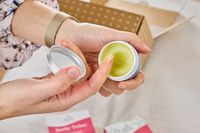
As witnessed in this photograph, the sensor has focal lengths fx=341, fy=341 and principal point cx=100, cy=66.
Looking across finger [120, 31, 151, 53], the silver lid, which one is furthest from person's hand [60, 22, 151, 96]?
the silver lid

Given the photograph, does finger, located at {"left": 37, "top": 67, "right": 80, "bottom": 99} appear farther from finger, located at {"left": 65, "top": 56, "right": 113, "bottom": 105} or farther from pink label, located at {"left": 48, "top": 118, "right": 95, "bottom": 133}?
pink label, located at {"left": 48, "top": 118, "right": 95, "bottom": 133}

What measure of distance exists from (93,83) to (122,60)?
0.23 ft

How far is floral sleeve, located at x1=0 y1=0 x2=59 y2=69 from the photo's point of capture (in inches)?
25.9

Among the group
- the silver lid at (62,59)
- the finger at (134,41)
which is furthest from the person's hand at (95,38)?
the silver lid at (62,59)

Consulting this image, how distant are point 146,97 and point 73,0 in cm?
30

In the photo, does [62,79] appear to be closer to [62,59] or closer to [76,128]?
[62,59]

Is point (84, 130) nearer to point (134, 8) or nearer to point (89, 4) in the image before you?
point (89, 4)

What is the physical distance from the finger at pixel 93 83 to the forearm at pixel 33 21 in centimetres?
16

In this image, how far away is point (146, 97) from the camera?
2.50 ft

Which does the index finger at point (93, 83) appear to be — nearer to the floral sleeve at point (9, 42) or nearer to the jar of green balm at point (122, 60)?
the jar of green balm at point (122, 60)

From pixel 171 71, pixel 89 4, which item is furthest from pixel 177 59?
pixel 89 4

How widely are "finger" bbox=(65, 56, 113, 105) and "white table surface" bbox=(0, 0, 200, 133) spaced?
6.7 inches

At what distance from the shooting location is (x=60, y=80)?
0.50 m

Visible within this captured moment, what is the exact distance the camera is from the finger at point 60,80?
494 mm
